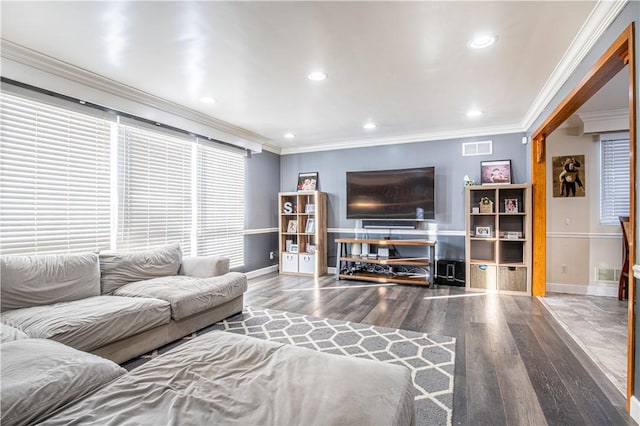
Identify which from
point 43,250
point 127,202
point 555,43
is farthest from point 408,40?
point 43,250

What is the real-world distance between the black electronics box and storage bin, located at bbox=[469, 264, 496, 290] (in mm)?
231

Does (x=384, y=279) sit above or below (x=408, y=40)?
below

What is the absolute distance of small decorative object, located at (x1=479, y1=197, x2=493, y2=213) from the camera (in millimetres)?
4552

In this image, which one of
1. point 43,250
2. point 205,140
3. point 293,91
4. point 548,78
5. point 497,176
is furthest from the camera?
point 497,176

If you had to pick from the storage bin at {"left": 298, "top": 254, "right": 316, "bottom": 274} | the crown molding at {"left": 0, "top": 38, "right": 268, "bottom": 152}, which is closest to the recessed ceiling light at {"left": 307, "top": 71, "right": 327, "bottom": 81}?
the crown molding at {"left": 0, "top": 38, "right": 268, "bottom": 152}

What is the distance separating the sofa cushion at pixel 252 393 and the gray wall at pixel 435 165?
4.16 m

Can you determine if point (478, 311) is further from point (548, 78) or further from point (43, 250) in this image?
point (43, 250)

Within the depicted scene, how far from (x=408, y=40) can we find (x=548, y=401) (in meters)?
2.63

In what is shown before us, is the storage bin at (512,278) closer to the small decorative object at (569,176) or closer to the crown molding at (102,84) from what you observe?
the small decorative object at (569,176)

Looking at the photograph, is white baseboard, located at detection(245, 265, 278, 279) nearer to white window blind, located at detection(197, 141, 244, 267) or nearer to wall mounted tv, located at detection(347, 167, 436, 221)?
white window blind, located at detection(197, 141, 244, 267)

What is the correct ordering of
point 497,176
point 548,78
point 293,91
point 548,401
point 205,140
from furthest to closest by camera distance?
point 497,176
point 205,140
point 293,91
point 548,78
point 548,401

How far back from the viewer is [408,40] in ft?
7.73

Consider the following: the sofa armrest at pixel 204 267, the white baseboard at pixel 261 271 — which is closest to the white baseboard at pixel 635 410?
the sofa armrest at pixel 204 267

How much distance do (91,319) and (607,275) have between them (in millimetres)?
5941
